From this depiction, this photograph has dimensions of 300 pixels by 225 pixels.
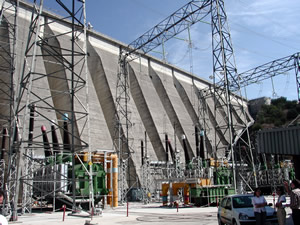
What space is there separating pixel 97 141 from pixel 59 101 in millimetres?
6502

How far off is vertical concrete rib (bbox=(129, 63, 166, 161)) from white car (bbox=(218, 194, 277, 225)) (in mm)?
A: 33125

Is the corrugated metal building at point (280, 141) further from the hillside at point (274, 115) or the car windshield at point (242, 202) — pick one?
the hillside at point (274, 115)

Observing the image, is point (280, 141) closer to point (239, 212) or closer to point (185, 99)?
point (239, 212)

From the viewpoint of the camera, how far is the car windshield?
30.2ft

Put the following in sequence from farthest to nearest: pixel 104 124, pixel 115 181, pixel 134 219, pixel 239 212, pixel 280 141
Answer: pixel 104 124
pixel 115 181
pixel 134 219
pixel 280 141
pixel 239 212

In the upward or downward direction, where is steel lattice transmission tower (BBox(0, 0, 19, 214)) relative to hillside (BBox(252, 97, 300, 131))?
downward

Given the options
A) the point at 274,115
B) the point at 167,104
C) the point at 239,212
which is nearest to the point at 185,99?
the point at 167,104

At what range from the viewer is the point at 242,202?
938 cm

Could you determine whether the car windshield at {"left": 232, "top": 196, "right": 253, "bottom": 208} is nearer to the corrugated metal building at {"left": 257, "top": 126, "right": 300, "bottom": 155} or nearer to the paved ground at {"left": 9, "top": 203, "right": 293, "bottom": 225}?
the paved ground at {"left": 9, "top": 203, "right": 293, "bottom": 225}

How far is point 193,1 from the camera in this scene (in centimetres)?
2602

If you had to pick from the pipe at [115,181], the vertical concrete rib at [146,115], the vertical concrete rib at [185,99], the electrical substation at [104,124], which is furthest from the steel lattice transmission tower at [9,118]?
the vertical concrete rib at [185,99]

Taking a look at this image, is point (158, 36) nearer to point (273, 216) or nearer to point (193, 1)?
point (193, 1)

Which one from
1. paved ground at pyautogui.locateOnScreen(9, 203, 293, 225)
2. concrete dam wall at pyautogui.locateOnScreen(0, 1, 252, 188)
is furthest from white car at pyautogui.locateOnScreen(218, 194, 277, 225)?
concrete dam wall at pyautogui.locateOnScreen(0, 1, 252, 188)

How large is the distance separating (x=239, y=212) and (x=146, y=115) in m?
36.7
